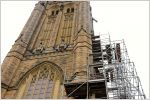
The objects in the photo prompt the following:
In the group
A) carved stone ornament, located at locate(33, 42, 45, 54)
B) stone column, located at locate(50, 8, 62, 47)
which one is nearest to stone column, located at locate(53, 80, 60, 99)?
carved stone ornament, located at locate(33, 42, 45, 54)

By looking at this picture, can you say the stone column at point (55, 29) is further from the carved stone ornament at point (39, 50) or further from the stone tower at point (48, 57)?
the carved stone ornament at point (39, 50)

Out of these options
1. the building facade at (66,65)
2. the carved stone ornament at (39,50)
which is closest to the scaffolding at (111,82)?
the building facade at (66,65)

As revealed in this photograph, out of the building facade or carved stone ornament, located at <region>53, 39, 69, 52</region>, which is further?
carved stone ornament, located at <region>53, 39, 69, 52</region>

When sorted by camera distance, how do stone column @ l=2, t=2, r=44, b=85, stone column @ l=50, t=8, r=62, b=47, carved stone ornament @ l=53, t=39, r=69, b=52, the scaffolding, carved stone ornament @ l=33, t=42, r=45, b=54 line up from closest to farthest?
the scaffolding
stone column @ l=2, t=2, r=44, b=85
carved stone ornament @ l=53, t=39, r=69, b=52
carved stone ornament @ l=33, t=42, r=45, b=54
stone column @ l=50, t=8, r=62, b=47

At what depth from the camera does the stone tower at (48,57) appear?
58.9ft

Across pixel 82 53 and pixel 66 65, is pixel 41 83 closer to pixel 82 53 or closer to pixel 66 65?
pixel 66 65

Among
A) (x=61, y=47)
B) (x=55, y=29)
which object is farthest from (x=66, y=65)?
(x=55, y=29)

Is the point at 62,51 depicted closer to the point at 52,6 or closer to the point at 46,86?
the point at 46,86

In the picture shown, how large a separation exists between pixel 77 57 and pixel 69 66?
0.74m

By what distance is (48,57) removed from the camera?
800 inches

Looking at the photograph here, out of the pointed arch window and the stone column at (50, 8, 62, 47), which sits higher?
the stone column at (50, 8, 62, 47)

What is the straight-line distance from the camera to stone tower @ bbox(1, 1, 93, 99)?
17938 mm

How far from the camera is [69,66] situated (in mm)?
19016

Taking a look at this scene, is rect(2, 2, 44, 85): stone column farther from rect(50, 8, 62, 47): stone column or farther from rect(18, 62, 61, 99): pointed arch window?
rect(50, 8, 62, 47): stone column
